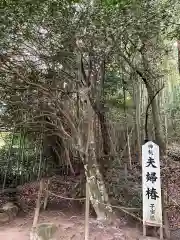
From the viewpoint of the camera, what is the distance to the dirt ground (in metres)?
3.78

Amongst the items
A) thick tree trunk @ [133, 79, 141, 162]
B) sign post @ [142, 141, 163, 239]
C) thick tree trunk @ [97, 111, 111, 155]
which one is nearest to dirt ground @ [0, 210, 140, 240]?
sign post @ [142, 141, 163, 239]

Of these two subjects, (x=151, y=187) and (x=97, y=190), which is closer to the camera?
(x=151, y=187)

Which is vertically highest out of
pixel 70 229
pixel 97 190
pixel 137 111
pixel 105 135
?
pixel 137 111

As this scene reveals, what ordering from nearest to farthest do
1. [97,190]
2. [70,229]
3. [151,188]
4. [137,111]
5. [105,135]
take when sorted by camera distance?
[151,188], [70,229], [97,190], [105,135], [137,111]

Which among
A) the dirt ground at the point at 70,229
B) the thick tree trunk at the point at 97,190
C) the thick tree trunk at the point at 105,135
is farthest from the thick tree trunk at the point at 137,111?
the dirt ground at the point at 70,229

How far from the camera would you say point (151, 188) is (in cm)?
371

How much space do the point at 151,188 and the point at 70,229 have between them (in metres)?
1.36

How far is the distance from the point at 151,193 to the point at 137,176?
247 centimetres

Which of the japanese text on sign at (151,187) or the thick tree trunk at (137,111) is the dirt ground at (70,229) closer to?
the japanese text on sign at (151,187)

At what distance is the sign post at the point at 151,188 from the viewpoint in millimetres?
3635

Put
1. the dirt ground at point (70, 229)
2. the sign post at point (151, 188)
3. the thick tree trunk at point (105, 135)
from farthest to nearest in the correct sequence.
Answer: the thick tree trunk at point (105, 135) → the dirt ground at point (70, 229) → the sign post at point (151, 188)

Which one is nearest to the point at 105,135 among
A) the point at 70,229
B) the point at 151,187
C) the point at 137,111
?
the point at 137,111

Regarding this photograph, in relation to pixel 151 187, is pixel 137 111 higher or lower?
higher

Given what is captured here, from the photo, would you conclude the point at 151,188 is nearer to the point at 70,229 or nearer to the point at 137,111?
the point at 70,229
